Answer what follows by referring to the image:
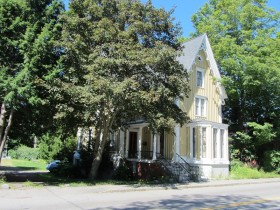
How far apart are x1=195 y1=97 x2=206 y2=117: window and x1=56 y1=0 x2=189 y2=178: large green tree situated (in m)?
8.24

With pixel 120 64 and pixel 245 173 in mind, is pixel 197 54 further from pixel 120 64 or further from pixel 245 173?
pixel 120 64

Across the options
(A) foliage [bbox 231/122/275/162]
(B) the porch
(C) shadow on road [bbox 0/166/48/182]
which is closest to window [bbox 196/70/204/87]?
(A) foliage [bbox 231/122/275/162]

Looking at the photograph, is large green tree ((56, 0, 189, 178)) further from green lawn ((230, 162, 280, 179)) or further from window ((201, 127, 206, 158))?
green lawn ((230, 162, 280, 179))

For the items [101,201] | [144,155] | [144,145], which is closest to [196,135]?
[144,155]

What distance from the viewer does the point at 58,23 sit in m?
18.2

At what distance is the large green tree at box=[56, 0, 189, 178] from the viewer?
16469mm

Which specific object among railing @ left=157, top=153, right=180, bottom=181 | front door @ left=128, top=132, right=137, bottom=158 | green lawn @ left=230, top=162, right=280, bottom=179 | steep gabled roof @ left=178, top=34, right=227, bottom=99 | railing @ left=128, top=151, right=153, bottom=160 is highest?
steep gabled roof @ left=178, top=34, right=227, bottom=99

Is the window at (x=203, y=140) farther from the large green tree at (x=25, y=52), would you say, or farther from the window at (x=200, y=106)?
the large green tree at (x=25, y=52)

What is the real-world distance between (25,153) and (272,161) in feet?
125

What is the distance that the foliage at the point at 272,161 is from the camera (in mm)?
28766

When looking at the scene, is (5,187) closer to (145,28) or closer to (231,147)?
(145,28)

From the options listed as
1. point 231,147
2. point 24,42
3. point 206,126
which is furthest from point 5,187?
point 231,147

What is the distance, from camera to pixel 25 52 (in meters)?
16.5

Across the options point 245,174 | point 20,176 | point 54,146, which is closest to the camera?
point 20,176
